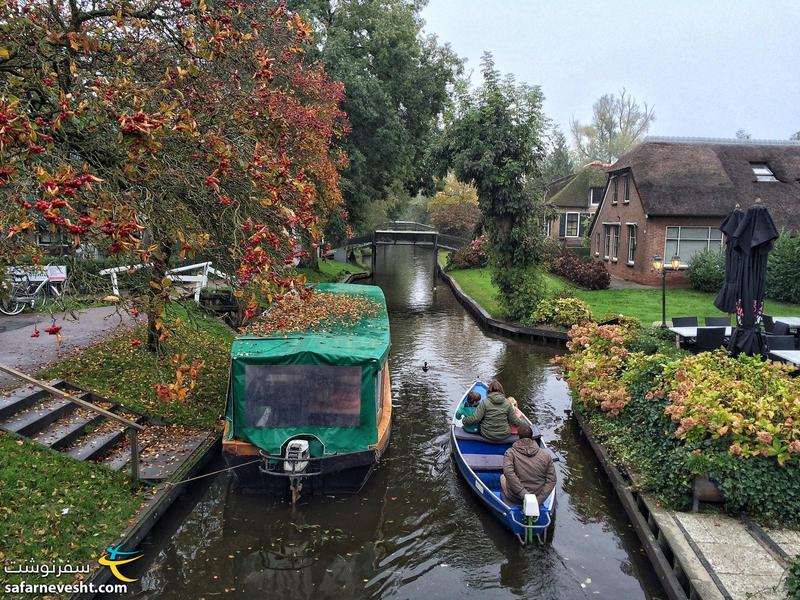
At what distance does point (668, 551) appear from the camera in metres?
8.62

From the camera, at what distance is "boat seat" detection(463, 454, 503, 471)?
11141 mm

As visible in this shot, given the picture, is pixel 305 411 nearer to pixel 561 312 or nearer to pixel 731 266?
pixel 731 266

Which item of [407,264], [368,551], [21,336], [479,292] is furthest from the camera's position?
[407,264]

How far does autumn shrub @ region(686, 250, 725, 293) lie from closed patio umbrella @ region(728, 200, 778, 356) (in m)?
19.8

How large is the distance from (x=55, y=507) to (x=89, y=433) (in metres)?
2.68

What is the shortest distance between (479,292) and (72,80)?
95.1 ft

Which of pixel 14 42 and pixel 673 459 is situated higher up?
pixel 14 42

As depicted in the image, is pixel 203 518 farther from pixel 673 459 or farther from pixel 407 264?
pixel 407 264

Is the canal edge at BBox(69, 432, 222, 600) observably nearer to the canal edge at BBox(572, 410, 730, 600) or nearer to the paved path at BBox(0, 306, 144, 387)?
the paved path at BBox(0, 306, 144, 387)

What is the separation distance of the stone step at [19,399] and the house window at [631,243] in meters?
32.7

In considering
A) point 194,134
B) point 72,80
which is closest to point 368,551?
point 194,134

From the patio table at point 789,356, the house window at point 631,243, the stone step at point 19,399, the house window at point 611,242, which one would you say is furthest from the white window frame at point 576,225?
the stone step at point 19,399

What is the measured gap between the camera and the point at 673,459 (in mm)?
9766

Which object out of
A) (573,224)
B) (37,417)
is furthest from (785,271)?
(37,417)
